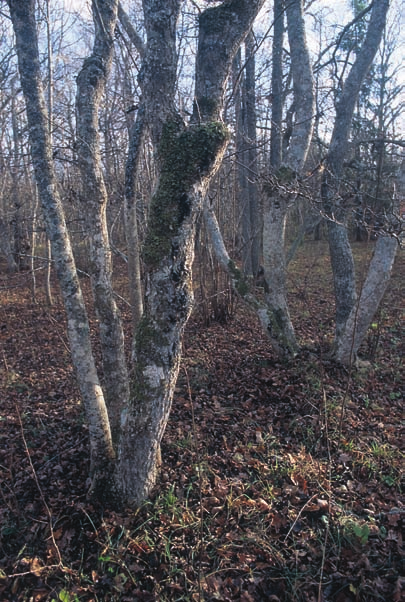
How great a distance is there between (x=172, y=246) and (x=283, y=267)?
325 centimetres

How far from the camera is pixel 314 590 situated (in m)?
2.45

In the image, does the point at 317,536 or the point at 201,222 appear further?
the point at 201,222

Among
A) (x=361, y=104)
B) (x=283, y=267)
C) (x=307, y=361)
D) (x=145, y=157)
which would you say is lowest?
(x=307, y=361)

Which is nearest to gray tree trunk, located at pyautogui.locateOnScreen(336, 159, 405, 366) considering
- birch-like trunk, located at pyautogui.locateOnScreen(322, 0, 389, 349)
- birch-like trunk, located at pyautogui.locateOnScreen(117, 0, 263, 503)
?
birch-like trunk, located at pyautogui.locateOnScreen(322, 0, 389, 349)

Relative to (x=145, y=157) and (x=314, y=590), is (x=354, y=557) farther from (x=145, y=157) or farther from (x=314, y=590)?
(x=145, y=157)

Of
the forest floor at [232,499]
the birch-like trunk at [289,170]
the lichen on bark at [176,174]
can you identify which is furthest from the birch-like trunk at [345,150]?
the lichen on bark at [176,174]

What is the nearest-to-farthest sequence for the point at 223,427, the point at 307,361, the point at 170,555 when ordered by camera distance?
1. the point at 170,555
2. the point at 223,427
3. the point at 307,361

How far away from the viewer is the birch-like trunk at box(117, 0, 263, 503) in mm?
2434

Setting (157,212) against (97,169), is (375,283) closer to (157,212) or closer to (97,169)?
(157,212)

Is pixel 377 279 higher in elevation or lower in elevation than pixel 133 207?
lower

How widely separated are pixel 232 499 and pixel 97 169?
2.86m

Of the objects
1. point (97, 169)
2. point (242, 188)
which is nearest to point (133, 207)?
point (97, 169)

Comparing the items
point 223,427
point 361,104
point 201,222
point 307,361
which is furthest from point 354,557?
point 361,104

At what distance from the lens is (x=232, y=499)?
3.06 m
